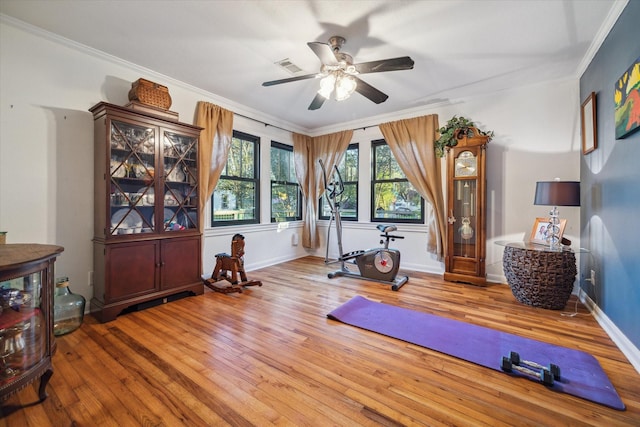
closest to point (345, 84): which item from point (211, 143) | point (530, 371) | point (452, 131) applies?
point (452, 131)

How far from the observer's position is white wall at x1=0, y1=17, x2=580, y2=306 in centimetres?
A: 239

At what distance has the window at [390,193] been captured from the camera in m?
4.56

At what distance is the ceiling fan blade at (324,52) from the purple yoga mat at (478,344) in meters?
2.33

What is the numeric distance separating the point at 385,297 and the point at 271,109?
10.9ft

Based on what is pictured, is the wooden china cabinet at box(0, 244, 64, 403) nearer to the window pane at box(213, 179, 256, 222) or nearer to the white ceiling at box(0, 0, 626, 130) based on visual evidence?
the white ceiling at box(0, 0, 626, 130)

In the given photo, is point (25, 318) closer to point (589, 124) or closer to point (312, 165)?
point (312, 165)

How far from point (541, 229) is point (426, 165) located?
1.65m

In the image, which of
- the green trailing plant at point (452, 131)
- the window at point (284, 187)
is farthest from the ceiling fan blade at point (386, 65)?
the window at point (284, 187)

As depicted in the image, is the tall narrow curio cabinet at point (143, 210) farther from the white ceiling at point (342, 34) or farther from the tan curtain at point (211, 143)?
the white ceiling at point (342, 34)

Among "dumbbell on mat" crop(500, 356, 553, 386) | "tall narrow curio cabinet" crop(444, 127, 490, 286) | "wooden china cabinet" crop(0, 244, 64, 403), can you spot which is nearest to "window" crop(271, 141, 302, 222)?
"tall narrow curio cabinet" crop(444, 127, 490, 286)

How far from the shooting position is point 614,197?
2.25m

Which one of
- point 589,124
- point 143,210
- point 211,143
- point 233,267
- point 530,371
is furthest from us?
point 211,143

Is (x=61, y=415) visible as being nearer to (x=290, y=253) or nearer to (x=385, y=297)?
(x=385, y=297)

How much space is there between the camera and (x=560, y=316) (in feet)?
8.79
